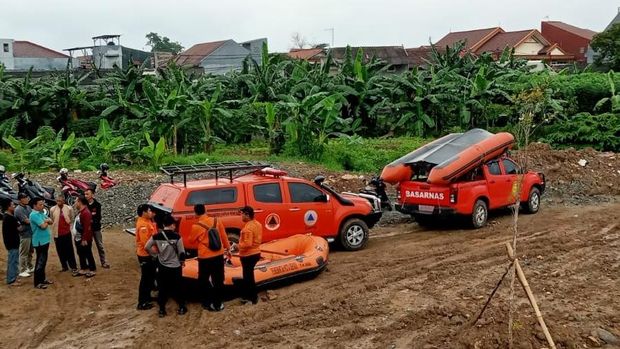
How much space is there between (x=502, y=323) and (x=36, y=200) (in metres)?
7.14

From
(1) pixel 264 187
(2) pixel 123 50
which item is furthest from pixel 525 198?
(2) pixel 123 50

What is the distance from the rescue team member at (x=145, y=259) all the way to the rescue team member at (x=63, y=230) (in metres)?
1.51

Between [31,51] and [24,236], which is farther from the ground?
[31,51]

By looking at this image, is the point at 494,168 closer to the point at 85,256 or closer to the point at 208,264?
the point at 208,264

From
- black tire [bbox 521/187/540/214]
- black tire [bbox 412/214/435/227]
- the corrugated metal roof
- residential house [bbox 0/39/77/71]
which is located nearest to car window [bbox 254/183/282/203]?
black tire [bbox 412/214/435/227]

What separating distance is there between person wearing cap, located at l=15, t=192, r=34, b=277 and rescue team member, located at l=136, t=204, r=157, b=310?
1.95 metres

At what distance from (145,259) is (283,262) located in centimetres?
211

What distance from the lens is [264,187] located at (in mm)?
12305

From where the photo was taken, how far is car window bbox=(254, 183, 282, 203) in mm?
12188

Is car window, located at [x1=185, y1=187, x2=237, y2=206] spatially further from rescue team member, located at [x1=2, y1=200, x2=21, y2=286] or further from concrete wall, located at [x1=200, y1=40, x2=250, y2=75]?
concrete wall, located at [x1=200, y1=40, x2=250, y2=75]

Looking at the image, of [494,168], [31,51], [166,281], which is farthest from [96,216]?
[31,51]

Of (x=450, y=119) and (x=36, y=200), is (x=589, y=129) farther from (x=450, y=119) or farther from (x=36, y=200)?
(x=36, y=200)

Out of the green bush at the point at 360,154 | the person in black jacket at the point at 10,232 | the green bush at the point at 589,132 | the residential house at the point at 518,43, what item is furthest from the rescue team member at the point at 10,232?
the residential house at the point at 518,43

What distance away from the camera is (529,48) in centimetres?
6003
